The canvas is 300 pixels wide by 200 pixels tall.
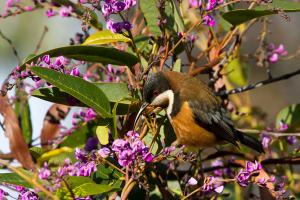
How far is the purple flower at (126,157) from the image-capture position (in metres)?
1.70

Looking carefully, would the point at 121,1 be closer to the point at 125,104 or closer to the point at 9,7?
the point at 125,104

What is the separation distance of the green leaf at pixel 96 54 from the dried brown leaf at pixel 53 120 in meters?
0.45

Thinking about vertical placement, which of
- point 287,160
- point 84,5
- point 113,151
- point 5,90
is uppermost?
point 84,5

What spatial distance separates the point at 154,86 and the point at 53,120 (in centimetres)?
43

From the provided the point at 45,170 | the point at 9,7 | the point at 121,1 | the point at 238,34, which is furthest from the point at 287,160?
the point at 9,7

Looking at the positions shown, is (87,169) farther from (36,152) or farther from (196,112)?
(196,112)

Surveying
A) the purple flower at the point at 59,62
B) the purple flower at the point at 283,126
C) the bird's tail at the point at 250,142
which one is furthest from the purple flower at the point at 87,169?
the purple flower at the point at 283,126

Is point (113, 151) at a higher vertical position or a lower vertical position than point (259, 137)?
higher

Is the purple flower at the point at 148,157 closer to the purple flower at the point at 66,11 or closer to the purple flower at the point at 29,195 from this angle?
the purple flower at the point at 29,195

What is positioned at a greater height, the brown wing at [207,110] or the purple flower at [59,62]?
the purple flower at [59,62]

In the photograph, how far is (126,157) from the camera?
171cm

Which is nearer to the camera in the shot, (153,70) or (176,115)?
(153,70)

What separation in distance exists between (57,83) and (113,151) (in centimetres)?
25

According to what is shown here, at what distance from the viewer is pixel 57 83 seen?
1.80 meters
